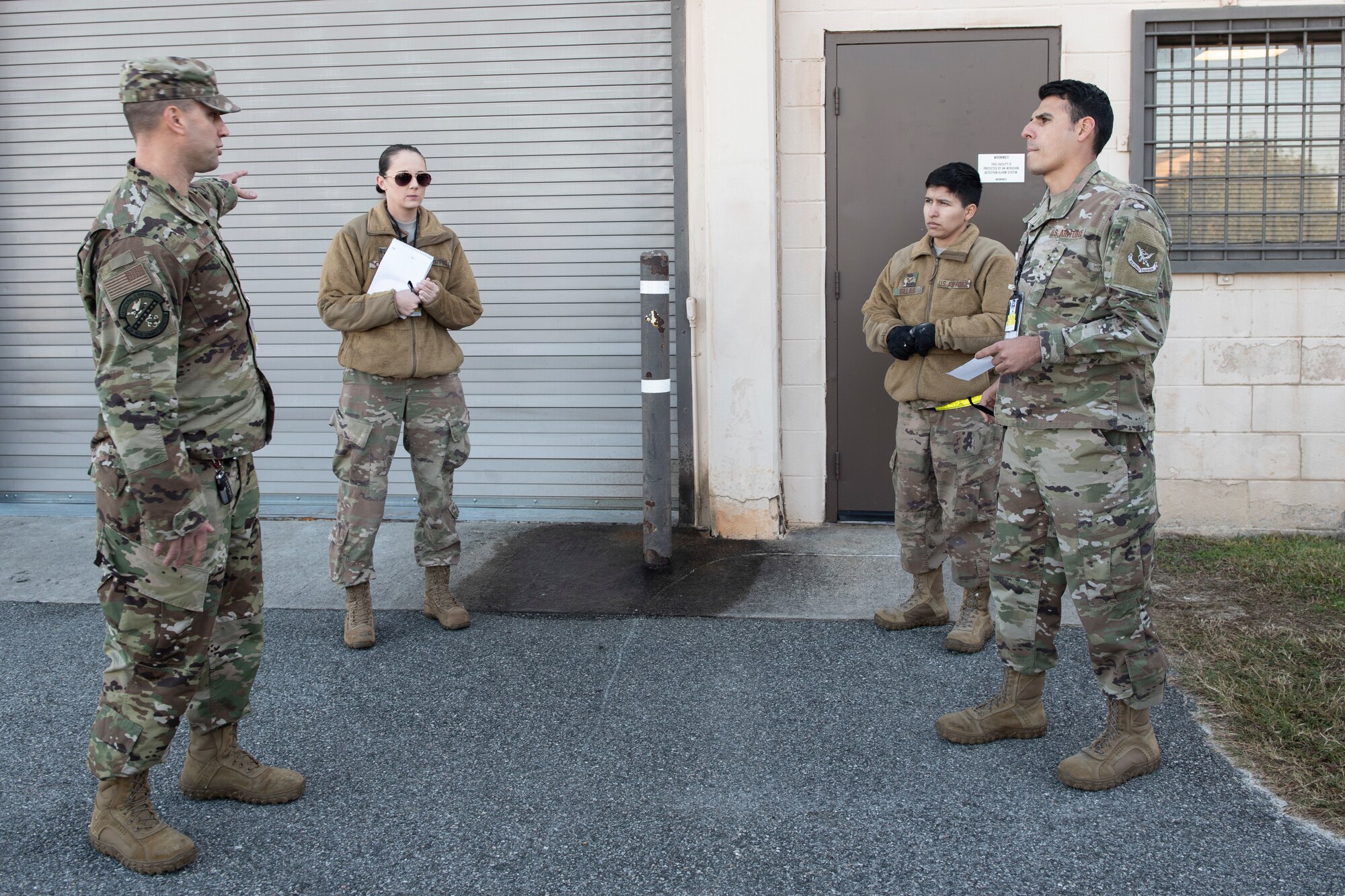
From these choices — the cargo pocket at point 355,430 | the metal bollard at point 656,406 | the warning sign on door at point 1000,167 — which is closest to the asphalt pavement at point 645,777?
the metal bollard at point 656,406

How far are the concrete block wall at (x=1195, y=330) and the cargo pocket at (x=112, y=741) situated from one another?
13.5ft

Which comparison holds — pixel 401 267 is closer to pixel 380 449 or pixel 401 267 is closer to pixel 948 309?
pixel 380 449

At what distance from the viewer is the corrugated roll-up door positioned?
6.20m

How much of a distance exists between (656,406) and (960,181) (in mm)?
1879

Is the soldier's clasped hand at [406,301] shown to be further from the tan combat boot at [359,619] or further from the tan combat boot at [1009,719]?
the tan combat boot at [1009,719]

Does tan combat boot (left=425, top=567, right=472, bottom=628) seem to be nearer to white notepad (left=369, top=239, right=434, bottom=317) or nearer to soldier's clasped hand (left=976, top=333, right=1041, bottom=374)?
white notepad (left=369, top=239, right=434, bottom=317)

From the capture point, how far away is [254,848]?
2916mm

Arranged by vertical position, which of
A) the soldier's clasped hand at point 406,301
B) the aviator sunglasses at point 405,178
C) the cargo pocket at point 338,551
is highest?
the aviator sunglasses at point 405,178

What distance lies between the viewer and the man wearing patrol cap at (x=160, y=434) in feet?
8.69

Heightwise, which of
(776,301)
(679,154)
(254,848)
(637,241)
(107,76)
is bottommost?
(254,848)

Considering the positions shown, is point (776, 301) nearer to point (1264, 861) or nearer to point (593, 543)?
point (593, 543)

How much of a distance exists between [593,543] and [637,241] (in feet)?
5.99

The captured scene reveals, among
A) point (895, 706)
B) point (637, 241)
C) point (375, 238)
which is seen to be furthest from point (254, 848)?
point (637, 241)

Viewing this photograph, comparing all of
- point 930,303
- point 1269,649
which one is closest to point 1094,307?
point 930,303
